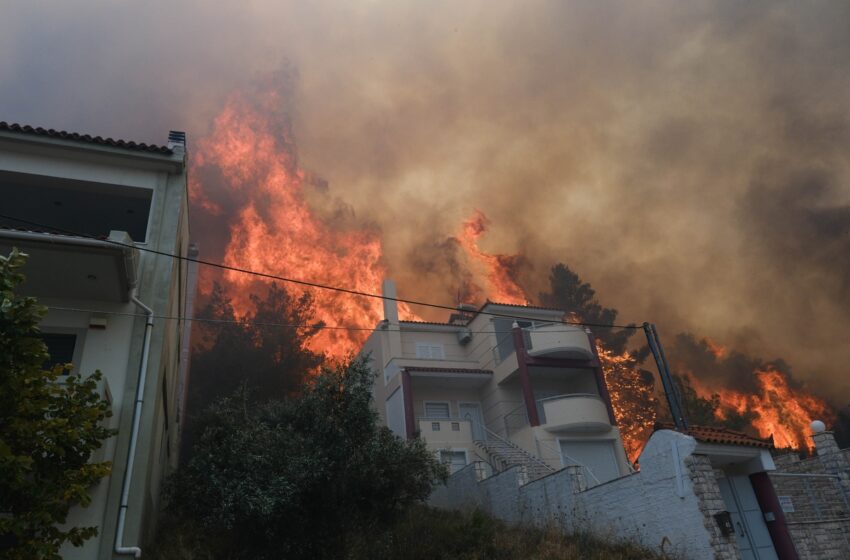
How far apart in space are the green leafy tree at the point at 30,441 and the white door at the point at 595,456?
884 inches

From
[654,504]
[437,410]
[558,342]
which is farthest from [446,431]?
[654,504]

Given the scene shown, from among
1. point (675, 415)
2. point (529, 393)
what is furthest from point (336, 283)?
point (675, 415)

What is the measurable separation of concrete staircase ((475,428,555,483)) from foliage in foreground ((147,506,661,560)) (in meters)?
8.33

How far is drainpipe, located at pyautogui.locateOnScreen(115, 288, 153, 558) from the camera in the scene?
9.45 m

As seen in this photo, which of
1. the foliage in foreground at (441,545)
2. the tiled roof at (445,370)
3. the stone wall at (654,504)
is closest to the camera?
the stone wall at (654,504)

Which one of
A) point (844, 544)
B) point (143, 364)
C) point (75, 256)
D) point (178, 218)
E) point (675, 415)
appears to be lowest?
point (844, 544)

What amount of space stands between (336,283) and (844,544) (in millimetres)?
46854

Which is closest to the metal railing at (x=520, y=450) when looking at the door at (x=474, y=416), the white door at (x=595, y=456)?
the door at (x=474, y=416)

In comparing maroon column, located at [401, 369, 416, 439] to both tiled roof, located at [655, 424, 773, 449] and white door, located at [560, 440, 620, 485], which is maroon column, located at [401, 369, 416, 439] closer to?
white door, located at [560, 440, 620, 485]

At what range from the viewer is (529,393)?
2675cm

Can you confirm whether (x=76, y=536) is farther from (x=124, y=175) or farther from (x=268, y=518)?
(x=124, y=175)

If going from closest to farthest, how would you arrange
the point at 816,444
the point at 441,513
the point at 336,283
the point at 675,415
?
the point at 675,415 → the point at 816,444 → the point at 441,513 → the point at 336,283

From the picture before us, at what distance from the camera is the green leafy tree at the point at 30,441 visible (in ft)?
22.2

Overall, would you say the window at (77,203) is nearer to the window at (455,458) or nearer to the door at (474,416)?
the window at (455,458)
